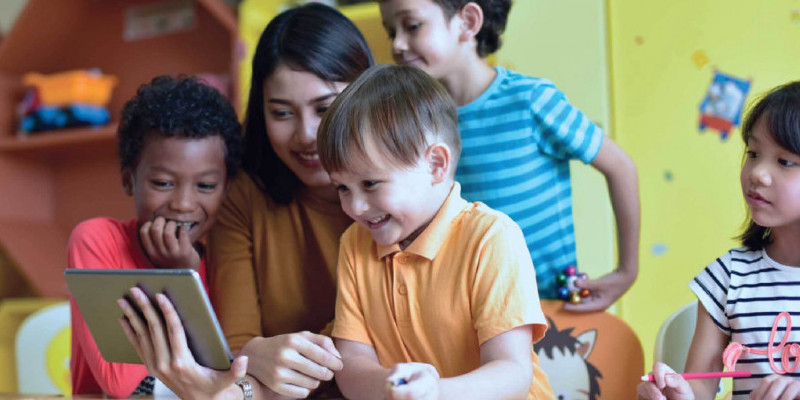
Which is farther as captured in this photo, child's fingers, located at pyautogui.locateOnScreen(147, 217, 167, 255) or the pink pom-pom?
child's fingers, located at pyautogui.locateOnScreen(147, 217, 167, 255)

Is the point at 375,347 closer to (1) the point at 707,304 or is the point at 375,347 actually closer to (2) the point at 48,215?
(1) the point at 707,304

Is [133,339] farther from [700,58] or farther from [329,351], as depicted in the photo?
[700,58]

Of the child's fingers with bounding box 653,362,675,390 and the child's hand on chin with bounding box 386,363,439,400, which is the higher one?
the child's hand on chin with bounding box 386,363,439,400

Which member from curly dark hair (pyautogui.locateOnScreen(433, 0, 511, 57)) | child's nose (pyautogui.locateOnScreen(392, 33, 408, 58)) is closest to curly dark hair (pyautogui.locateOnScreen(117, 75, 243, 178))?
child's nose (pyautogui.locateOnScreen(392, 33, 408, 58))

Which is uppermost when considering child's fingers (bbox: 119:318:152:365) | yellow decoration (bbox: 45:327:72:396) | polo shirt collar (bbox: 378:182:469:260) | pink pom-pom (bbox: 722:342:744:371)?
polo shirt collar (bbox: 378:182:469:260)

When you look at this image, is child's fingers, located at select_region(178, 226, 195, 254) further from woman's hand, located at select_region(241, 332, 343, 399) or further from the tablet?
woman's hand, located at select_region(241, 332, 343, 399)

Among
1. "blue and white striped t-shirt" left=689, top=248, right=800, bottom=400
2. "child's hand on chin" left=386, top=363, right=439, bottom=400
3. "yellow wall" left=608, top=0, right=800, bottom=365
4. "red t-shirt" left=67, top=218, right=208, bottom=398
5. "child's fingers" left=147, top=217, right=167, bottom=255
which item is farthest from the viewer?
"yellow wall" left=608, top=0, right=800, bottom=365

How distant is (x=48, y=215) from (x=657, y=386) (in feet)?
9.30

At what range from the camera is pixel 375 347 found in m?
1.00

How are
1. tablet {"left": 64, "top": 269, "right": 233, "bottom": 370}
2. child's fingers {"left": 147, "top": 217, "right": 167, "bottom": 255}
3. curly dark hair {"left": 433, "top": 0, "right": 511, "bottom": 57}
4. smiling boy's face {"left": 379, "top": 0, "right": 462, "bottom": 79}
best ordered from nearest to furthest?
tablet {"left": 64, "top": 269, "right": 233, "bottom": 370}
child's fingers {"left": 147, "top": 217, "right": 167, "bottom": 255}
smiling boy's face {"left": 379, "top": 0, "right": 462, "bottom": 79}
curly dark hair {"left": 433, "top": 0, "right": 511, "bottom": 57}

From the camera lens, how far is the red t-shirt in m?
1.12

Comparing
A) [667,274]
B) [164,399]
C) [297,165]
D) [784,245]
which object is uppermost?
[297,165]

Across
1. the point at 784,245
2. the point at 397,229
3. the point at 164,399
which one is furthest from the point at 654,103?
the point at 164,399

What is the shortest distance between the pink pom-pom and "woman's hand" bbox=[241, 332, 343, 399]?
0.47 m
